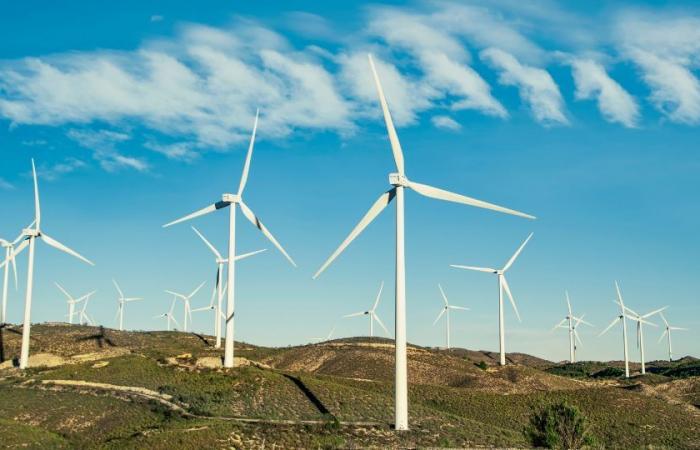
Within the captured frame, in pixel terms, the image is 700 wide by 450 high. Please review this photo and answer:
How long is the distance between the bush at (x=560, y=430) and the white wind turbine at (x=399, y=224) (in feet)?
42.6

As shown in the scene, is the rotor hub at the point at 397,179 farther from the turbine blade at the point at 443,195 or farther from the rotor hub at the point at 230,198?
the rotor hub at the point at 230,198

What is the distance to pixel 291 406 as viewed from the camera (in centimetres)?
8612

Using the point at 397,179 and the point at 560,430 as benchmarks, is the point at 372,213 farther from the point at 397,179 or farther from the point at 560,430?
the point at 560,430

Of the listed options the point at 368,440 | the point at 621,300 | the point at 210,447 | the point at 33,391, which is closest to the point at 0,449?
the point at 210,447

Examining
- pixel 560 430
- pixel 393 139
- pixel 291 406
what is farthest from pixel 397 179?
pixel 291 406

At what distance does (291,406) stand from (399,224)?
29.3 meters

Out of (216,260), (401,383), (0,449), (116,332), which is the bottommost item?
(0,449)

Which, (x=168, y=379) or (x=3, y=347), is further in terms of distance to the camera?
(x=3, y=347)

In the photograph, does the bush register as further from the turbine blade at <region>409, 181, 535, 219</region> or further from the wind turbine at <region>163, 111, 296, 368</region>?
the wind turbine at <region>163, 111, 296, 368</region>

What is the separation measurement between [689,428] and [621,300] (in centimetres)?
7670

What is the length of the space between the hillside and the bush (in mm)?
4948

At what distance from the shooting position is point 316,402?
89000 mm

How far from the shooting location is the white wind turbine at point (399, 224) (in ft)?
219

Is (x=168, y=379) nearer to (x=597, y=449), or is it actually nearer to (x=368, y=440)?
(x=368, y=440)
